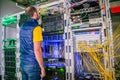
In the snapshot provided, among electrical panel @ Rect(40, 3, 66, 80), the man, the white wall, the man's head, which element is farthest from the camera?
the white wall

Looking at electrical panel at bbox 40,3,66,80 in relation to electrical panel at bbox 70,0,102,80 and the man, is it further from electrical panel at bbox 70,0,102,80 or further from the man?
the man

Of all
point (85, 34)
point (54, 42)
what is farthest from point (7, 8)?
point (85, 34)

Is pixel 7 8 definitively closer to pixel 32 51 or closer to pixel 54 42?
pixel 54 42

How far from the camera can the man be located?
196 cm

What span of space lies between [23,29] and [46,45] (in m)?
0.60

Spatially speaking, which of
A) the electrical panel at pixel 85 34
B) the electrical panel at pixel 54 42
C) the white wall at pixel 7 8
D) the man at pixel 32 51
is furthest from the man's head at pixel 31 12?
the white wall at pixel 7 8

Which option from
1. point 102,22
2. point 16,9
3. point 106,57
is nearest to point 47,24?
point 102,22

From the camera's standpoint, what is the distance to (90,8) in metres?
2.06

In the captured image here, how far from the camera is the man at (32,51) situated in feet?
6.43

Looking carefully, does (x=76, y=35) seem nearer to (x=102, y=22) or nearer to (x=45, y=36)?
(x=102, y=22)

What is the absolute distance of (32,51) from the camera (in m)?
2.02

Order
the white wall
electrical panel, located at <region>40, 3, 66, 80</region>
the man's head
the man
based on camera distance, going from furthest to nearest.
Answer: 1. the white wall
2. electrical panel, located at <region>40, 3, 66, 80</region>
3. the man's head
4. the man

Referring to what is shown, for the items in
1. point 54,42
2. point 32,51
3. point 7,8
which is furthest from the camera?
point 7,8

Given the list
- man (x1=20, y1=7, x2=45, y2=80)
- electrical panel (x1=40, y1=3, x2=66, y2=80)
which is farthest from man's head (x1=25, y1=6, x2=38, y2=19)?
electrical panel (x1=40, y1=3, x2=66, y2=80)
